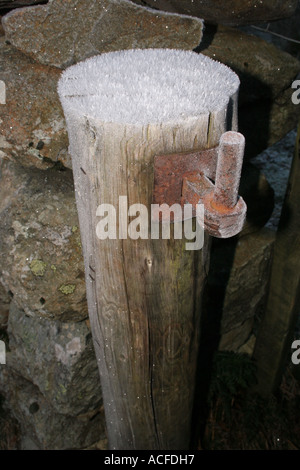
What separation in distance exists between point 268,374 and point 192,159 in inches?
87.2

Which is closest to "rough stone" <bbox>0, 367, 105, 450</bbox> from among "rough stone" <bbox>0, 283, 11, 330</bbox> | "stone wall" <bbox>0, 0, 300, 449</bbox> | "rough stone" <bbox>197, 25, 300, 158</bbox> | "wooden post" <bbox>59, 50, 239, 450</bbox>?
"stone wall" <bbox>0, 0, 300, 449</bbox>

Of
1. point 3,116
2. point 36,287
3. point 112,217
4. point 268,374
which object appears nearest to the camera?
point 112,217

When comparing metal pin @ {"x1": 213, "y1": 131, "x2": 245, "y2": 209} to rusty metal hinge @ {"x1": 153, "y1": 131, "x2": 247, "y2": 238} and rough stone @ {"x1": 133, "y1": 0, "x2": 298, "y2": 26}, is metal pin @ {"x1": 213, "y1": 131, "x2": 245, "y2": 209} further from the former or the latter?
rough stone @ {"x1": 133, "y1": 0, "x2": 298, "y2": 26}

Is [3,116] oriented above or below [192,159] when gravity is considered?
below

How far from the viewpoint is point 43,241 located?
6.71 ft

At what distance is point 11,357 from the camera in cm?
259

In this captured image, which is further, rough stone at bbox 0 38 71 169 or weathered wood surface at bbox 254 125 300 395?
weathered wood surface at bbox 254 125 300 395

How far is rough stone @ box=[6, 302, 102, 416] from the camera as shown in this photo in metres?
2.29

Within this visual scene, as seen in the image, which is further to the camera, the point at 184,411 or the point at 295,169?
the point at 295,169

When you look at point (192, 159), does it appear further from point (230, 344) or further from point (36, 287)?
point (230, 344)

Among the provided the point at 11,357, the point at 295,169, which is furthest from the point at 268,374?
the point at 11,357

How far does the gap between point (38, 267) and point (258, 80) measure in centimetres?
144

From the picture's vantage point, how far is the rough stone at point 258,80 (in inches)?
86.5

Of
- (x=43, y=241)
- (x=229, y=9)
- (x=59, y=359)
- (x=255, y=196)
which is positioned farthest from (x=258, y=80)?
(x=59, y=359)
